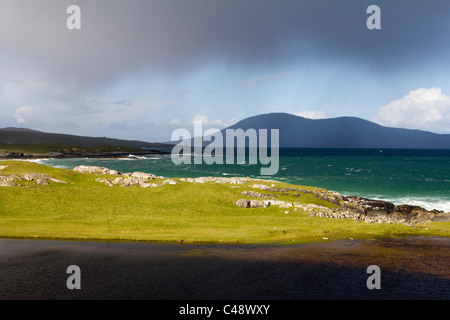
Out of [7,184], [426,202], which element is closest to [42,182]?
[7,184]

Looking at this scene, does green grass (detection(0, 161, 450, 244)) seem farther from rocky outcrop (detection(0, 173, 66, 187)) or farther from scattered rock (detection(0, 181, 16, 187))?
scattered rock (detection(0, 181, 16, 187))

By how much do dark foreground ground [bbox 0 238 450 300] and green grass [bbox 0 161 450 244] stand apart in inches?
141

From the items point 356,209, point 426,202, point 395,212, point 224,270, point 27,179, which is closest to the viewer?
point 224,270

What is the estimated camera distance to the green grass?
1807 inches

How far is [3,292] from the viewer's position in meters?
27.3

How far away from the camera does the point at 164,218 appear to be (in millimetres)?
55688

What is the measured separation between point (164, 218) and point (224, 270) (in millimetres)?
24949

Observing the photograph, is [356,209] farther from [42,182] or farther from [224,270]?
[42,182]

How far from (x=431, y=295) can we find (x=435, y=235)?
2564 cm

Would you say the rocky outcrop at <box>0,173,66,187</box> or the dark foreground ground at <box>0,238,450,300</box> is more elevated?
the rocky outcrop at <box>0,173,66,187</box>

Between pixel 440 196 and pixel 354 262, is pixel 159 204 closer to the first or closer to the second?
pixel 354 262

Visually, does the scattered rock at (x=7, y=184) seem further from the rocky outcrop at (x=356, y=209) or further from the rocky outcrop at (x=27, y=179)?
the rocky outcrop at (x=356, y=209)

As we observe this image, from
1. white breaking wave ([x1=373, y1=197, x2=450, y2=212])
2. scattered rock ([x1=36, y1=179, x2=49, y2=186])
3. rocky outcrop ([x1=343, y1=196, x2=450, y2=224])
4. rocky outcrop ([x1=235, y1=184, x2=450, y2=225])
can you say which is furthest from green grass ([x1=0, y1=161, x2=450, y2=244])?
white breaking wave ([x1=373, y1=197, x2=450, y2=212])
